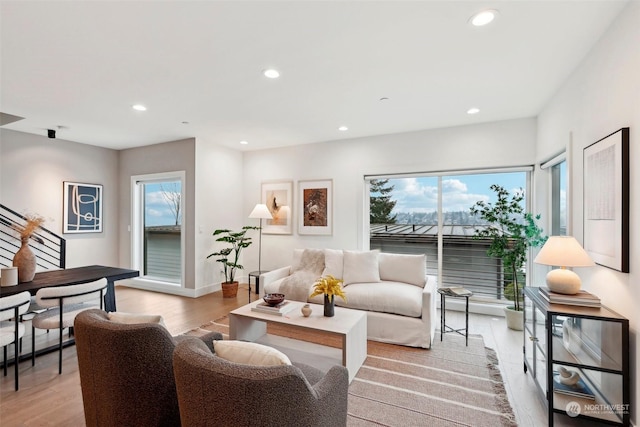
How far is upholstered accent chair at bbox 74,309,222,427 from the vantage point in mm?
1402

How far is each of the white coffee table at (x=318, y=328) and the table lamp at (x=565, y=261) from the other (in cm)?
153

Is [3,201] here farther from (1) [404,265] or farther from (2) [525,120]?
(2) [525,120]

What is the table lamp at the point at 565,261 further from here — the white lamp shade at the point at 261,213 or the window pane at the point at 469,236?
the white lamp shade at the point at 261,213

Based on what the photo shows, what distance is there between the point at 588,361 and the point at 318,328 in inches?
71.7

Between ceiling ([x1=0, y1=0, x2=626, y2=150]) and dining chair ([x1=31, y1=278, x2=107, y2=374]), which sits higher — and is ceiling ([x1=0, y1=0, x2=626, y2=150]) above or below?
above

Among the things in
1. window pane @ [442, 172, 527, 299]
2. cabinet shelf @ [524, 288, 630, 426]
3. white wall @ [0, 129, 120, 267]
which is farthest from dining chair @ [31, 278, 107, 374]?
window pane @ [442, 172, 527, 299]

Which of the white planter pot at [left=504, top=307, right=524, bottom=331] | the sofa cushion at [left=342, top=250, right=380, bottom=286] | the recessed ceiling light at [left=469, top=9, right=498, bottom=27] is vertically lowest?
the white planter pot at [left=504, top=307, right=524, bottom=331]

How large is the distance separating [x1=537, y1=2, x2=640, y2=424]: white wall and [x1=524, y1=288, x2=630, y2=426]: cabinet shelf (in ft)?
0.20

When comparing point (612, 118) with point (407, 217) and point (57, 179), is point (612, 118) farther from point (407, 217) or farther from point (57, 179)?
point (57, 179)

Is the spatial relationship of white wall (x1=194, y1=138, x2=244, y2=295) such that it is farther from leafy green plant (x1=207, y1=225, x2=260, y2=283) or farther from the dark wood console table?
the dark wood console table

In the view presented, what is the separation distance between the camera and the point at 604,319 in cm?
178

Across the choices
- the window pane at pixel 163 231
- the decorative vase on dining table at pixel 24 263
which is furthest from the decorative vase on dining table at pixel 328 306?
the window pane at pixel 163 231

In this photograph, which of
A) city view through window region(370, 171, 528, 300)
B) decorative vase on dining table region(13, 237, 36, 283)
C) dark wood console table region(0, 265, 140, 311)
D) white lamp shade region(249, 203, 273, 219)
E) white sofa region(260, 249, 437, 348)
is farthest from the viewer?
white lamp shade region(249, 203, 273, 219)

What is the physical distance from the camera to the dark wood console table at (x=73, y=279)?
2.63 metres
